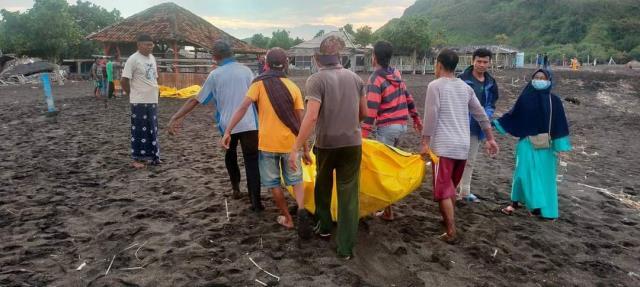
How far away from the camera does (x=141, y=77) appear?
596 centimetres

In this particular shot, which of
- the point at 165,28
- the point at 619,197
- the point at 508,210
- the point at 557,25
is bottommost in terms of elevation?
the point at 619,197

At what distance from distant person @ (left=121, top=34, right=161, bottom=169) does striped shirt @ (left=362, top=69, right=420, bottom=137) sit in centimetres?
320

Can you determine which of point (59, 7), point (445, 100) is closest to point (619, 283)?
point (445, 100)

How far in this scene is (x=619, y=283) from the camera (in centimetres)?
341

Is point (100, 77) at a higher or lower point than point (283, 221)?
higher

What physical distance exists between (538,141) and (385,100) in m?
1.66

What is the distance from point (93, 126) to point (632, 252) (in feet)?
32.2

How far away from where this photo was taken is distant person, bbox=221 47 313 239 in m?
3.79

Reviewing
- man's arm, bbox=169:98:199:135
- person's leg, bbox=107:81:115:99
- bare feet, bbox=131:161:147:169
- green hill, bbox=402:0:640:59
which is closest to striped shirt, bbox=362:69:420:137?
man's arm, bbox=169:98:199:135

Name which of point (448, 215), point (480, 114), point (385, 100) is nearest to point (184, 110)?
point (385, 100)

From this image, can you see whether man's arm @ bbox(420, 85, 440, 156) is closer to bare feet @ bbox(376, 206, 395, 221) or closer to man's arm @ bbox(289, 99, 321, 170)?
bare feet @ bbox(376, 206, 395, 221)

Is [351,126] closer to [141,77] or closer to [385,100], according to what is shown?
[385,100]

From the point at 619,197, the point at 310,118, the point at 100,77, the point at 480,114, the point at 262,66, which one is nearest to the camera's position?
the point at 310,118

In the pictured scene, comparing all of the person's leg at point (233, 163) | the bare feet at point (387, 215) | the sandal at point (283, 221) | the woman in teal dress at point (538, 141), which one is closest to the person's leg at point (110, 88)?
the person's leg at point (233, 163)
